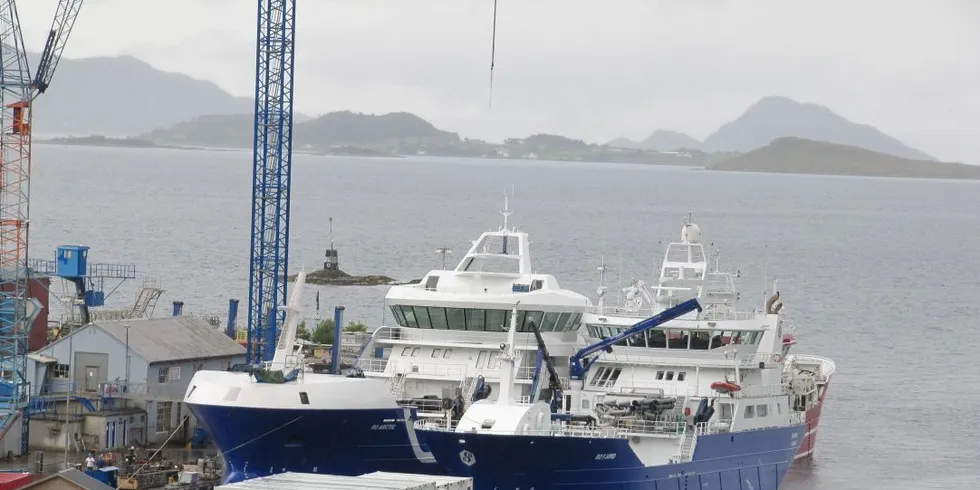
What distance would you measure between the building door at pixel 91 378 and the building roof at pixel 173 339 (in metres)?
1.38

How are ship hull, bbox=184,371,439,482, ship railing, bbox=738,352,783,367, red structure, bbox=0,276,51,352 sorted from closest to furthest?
ship hull, bbox=184,371,439,482
ship railing, bbox=738,352,783,367
red structure, bbox=0,276,51,352

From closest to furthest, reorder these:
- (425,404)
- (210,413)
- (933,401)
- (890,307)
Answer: (210,413), (425,404), (933,401), (890,307)

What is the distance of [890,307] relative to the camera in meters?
132

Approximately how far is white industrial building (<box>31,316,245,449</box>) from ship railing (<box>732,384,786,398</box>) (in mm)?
17768

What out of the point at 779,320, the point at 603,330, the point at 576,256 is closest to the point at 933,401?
the point at 779,320

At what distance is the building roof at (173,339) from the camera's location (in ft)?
202

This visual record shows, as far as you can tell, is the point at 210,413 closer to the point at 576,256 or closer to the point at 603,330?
the point at 603,330

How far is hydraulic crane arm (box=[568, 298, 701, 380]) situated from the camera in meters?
54.5

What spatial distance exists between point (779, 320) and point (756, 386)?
14.6ft

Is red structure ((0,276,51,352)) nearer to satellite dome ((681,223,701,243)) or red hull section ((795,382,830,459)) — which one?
satellite dome ((681,223,701,243))

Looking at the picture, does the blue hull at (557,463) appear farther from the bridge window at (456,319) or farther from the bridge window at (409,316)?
the bridge window at (409,316)

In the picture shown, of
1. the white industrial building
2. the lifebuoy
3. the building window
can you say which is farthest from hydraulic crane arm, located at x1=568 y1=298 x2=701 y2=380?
the building window

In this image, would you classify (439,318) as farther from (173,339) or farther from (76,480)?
(76,480)

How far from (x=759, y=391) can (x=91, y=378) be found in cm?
2177
